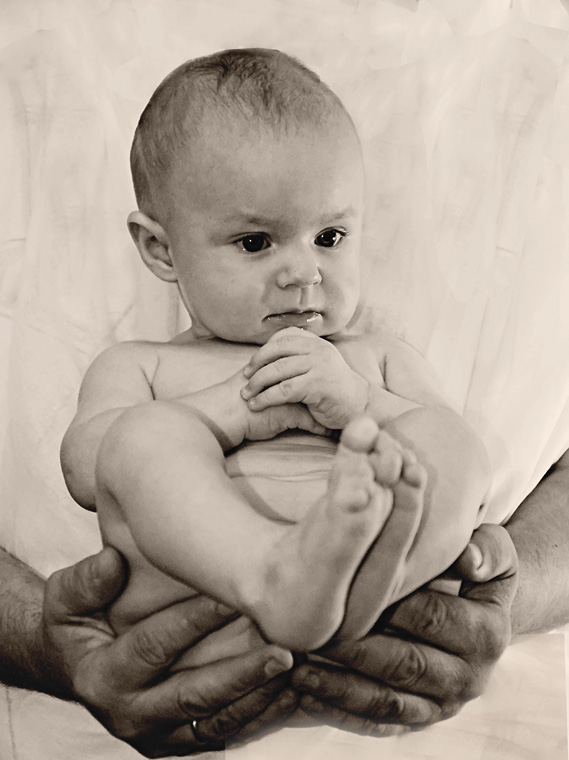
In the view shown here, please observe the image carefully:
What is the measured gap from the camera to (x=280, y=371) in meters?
0.54

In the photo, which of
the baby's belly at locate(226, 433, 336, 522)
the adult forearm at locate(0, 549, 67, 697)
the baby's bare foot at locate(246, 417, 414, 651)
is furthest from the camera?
the adult forearm at locate(0, 549, 67, 697)

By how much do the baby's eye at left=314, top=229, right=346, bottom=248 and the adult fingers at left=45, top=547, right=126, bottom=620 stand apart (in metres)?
0.20

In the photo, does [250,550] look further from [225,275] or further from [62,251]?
[62,251]

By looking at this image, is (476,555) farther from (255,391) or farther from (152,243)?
(152,243)

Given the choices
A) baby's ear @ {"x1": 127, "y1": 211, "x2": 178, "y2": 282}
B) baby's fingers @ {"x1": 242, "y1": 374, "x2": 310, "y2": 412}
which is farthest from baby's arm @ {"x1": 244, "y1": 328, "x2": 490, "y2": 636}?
baby's ear @ {"x1": 127, "y1": 211, "x2": 178, "y2": 282}

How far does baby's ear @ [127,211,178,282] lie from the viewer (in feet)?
1.97

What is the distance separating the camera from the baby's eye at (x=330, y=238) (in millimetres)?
570

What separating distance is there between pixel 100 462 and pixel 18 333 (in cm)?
28

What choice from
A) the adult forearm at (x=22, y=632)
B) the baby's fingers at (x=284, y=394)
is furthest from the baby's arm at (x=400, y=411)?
the adult forearm at (x=22, y=632)

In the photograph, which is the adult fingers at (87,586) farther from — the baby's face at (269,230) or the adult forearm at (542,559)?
the adult forearm at (542,559)

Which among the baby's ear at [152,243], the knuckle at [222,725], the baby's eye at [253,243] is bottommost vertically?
the knuckle at [222,725]

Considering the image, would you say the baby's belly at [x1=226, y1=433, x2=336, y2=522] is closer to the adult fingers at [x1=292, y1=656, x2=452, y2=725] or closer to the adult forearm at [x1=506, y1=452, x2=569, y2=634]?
the adult fingers at [x1=292, y1=656, x2=452, y2=725]

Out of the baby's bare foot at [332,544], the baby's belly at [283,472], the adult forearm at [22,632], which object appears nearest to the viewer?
the baby's bare foot at [332,544]

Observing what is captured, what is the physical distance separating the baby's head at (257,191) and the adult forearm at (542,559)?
24 centimetres
